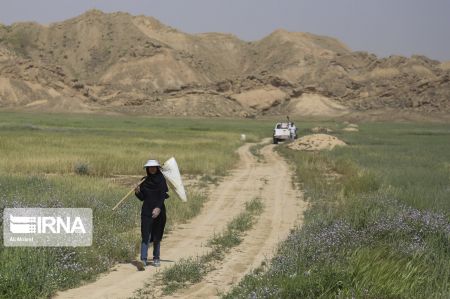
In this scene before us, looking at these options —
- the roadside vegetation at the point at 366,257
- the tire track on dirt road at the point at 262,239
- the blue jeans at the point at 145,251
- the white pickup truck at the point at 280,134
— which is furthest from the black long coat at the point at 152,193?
the white pickup truck at the point at 280,134

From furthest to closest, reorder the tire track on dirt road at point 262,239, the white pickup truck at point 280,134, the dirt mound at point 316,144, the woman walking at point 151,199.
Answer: the white pickup truck at point 280,134 → the dirt mound at point 316,144 → the woman walking at point 151,199 → the tire track on dirt road at point 262,239

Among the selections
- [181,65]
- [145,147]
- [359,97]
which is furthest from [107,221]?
[181,65]

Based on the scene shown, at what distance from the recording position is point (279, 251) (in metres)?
Answer: 10.0

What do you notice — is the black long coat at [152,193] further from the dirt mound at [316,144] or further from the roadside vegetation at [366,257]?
the dirt mound at [316,144]

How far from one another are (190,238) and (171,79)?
15079cm

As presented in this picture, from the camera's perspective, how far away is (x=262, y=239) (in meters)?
12.0

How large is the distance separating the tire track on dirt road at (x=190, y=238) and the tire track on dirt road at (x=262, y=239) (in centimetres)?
68

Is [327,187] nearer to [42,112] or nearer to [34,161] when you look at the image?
[34,161]

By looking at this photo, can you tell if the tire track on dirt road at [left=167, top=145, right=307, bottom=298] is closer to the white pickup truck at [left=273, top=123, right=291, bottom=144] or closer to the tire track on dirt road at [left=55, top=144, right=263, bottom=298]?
the tire track on dirt road at [left=55, top=144, right=263, bottom=298]

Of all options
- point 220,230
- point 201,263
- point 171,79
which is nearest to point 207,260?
point 201,263

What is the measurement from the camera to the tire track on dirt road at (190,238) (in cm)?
815

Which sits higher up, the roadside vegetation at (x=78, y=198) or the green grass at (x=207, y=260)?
the roadside vegetation at (x=78, y=198)

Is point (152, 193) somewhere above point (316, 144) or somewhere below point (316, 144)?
above

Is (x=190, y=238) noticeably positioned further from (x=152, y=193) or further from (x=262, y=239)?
(x=152, y=193)
